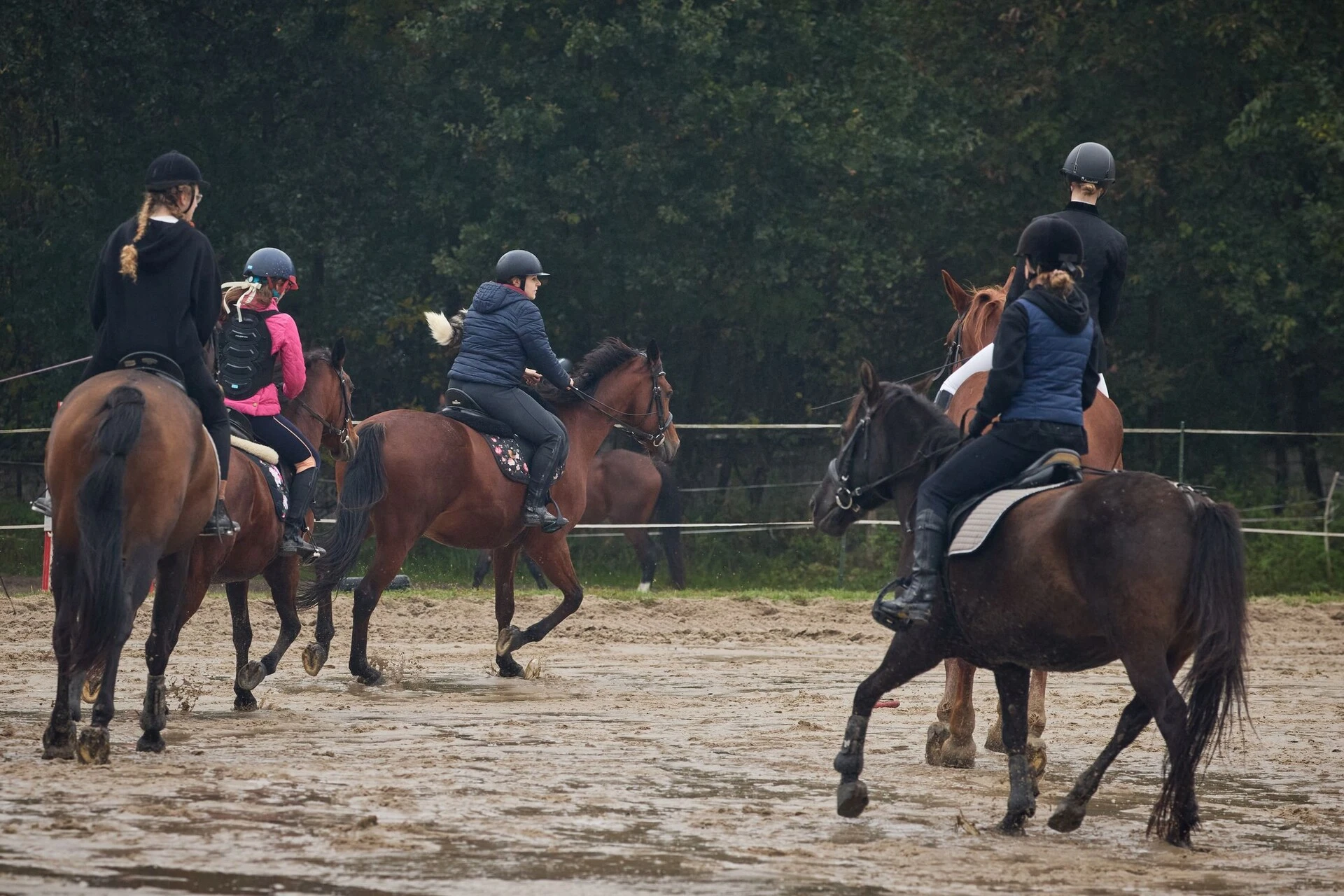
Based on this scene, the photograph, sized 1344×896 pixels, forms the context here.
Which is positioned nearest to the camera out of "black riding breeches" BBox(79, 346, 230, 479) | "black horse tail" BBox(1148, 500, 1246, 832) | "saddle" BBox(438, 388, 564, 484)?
"black horse tail" BBox(1148, 500, 1246, 832)

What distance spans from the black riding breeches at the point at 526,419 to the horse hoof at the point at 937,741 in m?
4.56

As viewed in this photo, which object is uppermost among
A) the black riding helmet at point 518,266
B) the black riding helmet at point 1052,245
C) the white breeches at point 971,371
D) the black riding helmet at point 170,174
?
the black riding helmet at point 518,266

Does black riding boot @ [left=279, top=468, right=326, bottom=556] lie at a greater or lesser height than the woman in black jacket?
lesser

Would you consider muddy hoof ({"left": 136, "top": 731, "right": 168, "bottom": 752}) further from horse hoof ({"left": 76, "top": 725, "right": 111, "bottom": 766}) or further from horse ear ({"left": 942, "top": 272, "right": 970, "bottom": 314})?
horse ear ({"left": 942, "top": 272, "right": 970, "bottom": 314})

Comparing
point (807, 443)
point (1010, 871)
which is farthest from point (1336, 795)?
point (807, 443)

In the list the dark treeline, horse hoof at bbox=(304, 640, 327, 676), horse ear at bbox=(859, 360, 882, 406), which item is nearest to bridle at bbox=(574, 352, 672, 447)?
horse hoof at bbox=(304, 640, 327, 676)

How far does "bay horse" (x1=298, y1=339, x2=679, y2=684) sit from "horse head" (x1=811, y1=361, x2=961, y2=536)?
428 cm

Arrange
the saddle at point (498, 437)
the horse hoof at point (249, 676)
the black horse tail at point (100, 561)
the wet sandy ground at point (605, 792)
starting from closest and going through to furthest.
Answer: the wet sandy ground at point (605, 792), the black horse tail at point (100, 561), the horse hoof at point (249, 676), the saddle at point (498, 437)

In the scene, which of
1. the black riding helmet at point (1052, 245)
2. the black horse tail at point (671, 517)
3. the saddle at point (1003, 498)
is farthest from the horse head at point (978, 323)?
the black horse tail at point (671, 517)

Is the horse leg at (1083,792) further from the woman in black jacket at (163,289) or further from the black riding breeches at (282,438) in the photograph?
the black riding breeches at (282,438)

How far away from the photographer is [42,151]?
2533 cm

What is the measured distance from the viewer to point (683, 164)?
78.2ft

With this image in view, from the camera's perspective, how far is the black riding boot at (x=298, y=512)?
1048cm

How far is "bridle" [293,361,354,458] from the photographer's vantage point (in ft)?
36.8
